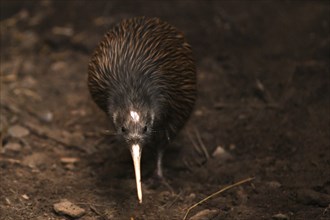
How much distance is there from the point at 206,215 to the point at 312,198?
0.84 m

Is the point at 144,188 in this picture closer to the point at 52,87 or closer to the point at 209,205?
the point at 209,205

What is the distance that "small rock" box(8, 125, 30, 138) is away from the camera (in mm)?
5754

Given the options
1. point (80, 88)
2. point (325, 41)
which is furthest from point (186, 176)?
point (325, 41)

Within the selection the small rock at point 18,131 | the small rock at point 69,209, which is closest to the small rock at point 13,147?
the small rock at point 18,131

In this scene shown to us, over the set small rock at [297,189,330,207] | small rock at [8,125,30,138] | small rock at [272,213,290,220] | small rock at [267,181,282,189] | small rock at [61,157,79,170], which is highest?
small rock at [8,125,30,138]

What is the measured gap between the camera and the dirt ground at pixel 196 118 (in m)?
4.72

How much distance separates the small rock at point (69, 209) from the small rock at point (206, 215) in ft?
2.86

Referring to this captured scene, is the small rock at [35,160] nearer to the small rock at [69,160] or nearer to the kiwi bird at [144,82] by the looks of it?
the small rock at [69,160]

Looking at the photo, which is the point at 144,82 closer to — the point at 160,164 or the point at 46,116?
the point at 160,164

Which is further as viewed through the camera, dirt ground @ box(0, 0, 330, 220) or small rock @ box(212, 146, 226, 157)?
small rock @ box(212, 146, 226, 157)

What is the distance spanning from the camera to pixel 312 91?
5.95m

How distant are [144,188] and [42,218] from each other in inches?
38.0

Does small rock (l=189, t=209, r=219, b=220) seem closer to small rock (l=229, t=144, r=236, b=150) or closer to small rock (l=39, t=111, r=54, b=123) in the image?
small rock (l=229, t=144, r=236, b=150)

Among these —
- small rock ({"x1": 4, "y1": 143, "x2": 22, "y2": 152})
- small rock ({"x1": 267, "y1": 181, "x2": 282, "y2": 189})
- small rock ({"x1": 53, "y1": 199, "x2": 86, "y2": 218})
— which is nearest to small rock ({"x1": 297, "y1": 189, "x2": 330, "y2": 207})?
small rock ({"x1": 267, "y1": 181, "x2": 282, "y2": 189})
